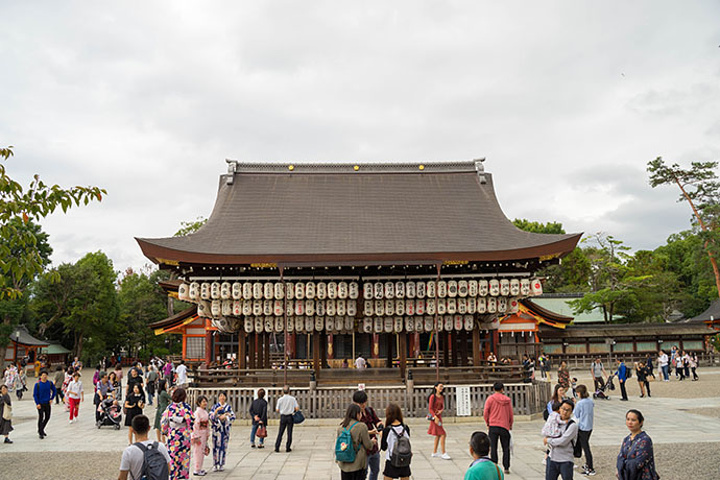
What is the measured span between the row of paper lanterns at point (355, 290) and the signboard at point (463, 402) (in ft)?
10.3

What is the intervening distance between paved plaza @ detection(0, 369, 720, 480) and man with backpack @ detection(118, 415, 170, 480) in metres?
4.72

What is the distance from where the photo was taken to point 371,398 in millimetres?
17344

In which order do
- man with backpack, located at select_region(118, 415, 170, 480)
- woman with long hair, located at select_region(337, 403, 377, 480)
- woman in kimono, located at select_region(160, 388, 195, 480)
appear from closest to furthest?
1. man with backpack, located at select_region(118, 415, 170, 480)
2. woman with long hair, located at select_region(337, 403, 377, 480)
3. woman in kimono, located at select_region(160, 388, 195, 480)

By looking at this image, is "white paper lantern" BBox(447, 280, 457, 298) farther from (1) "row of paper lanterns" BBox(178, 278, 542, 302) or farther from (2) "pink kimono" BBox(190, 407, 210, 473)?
(2) "pink kimono" BBox(190, 407, 210, 473)

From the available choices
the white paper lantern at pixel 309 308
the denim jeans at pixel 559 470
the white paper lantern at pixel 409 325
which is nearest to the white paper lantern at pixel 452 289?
the white paper lantern at pixel 409 325

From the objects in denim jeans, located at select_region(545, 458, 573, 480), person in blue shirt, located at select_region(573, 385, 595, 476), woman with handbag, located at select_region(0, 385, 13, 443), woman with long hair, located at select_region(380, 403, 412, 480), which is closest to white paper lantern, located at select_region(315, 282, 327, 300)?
woman with handbag, located at select_region(0, 385, 13, 443)

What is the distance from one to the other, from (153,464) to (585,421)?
823cm

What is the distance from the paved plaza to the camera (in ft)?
35.6

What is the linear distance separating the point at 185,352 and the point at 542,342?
2519 cm

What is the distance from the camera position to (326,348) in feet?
97.7

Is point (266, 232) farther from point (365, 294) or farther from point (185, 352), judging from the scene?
point (185, 352)

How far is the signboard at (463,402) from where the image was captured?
17.2 metres

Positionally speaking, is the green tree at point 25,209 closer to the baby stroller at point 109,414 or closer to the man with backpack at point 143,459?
the man with backpack at point 143,459

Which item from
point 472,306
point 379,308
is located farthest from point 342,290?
point 472,306
